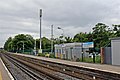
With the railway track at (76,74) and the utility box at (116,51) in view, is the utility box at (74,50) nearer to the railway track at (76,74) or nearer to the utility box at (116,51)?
the utility box at (116,51)

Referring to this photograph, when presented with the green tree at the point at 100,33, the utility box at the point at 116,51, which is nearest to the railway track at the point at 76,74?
the utility box at the point at 116,51

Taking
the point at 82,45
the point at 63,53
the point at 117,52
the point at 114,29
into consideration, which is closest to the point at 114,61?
the point at 117,52

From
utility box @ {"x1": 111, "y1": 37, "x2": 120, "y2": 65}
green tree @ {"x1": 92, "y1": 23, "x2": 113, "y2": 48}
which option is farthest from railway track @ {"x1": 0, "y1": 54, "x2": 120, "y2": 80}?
green tree @ {"x1": 92, "y1": 23, "x2": 113, "y2": 48}

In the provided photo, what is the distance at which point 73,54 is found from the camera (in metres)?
50.1

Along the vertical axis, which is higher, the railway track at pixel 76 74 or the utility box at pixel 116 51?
the utility box at pixel 116 51

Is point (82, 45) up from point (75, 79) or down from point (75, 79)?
up

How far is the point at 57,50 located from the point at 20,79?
4553 centimetres

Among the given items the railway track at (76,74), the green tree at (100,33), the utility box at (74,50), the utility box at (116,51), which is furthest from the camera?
the green tree at (100,33)

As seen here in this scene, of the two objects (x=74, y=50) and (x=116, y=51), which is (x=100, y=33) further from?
(x=116, y=51)

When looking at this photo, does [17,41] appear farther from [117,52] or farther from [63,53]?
[117,52]

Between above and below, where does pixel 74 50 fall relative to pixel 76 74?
above

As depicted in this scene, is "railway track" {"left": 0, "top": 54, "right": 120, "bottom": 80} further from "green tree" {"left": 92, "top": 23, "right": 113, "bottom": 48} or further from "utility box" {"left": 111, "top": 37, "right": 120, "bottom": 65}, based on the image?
"green tree" {"left": 92, "top": 23, "right": 113, "bottom": 48}

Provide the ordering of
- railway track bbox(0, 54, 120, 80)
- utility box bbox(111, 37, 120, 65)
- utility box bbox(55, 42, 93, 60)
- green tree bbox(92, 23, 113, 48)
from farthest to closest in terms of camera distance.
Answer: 1. green tree bbox(92, 23, 113, 48)
2. utility box bbox(55, 42, 93, 60)
3. utility box bbox(111, 37, 120, 65)
4. railway track bbox(0, 54, 120, 80)

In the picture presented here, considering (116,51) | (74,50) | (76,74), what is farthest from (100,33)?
(76,74)
